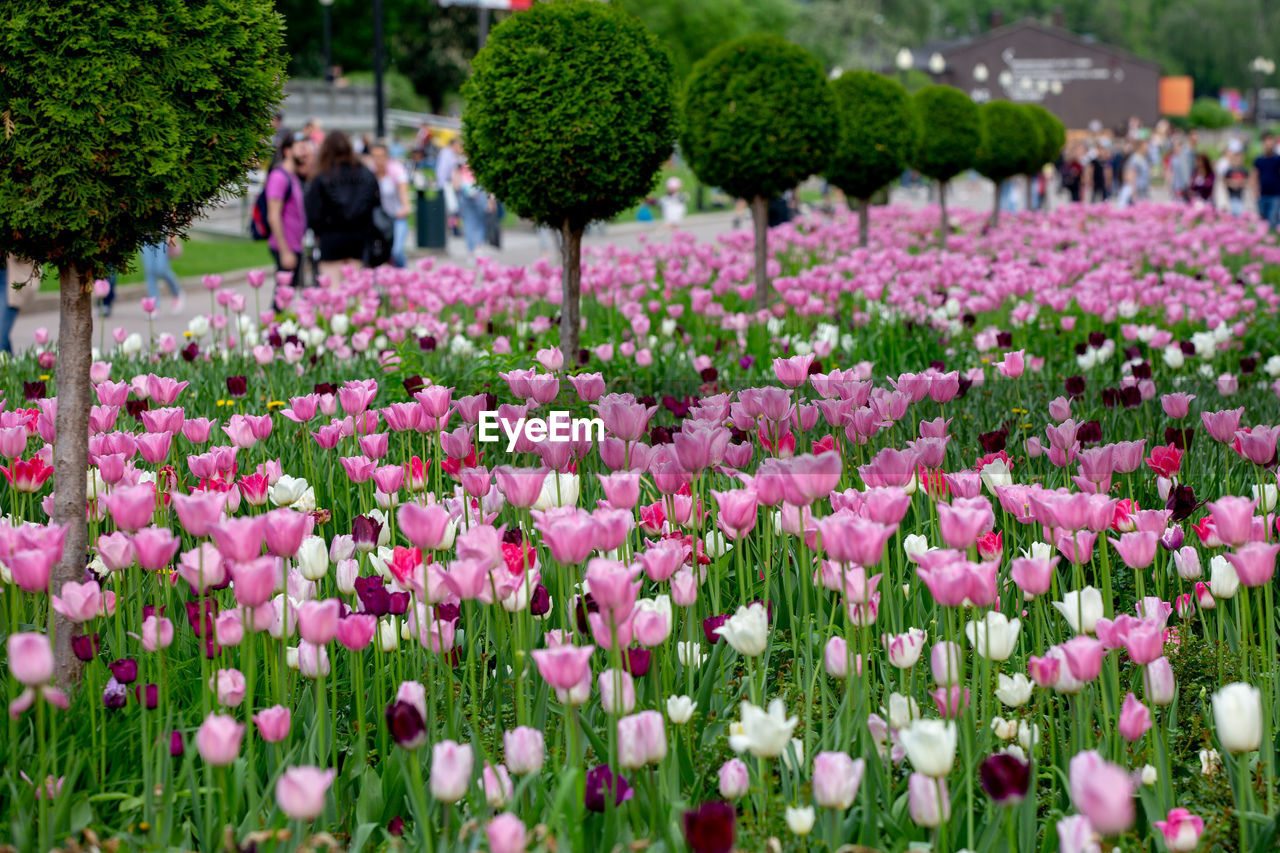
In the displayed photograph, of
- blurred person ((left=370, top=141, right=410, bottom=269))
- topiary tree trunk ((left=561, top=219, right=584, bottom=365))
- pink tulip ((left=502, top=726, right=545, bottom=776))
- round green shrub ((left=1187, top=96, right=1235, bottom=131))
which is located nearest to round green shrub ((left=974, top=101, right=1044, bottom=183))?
blurred person ((left=370, top=141, right=410, bottom=269))

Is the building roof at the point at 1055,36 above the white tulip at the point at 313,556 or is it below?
above

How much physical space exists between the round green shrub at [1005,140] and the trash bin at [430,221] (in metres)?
9.07

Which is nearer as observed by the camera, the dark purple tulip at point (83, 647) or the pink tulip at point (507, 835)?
the pink tulip at point (507, 835)

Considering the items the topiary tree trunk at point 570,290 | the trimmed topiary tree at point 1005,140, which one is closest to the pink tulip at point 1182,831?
the topiary tree trunk at point 570,290

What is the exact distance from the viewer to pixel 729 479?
430cm

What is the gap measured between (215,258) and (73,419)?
18.9 metres

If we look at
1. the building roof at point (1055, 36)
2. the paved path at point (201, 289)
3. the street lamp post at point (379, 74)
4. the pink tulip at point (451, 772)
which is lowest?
the paved path at point (201, 289)

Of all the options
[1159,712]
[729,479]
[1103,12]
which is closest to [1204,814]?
[1159,712]

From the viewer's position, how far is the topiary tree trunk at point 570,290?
743 centimetres

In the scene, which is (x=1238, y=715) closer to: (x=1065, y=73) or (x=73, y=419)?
(x=73, y=419)

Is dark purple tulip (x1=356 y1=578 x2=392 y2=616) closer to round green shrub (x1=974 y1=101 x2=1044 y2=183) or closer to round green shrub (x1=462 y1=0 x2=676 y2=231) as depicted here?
round green shrub (x1=462 y1=0 x2=676 y2=231)

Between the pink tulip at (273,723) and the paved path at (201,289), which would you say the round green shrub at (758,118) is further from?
the pink tulip at (273,723)

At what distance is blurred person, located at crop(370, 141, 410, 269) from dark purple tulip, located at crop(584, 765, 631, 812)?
12.6 metres

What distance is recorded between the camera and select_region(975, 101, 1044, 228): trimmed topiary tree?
21.1m
